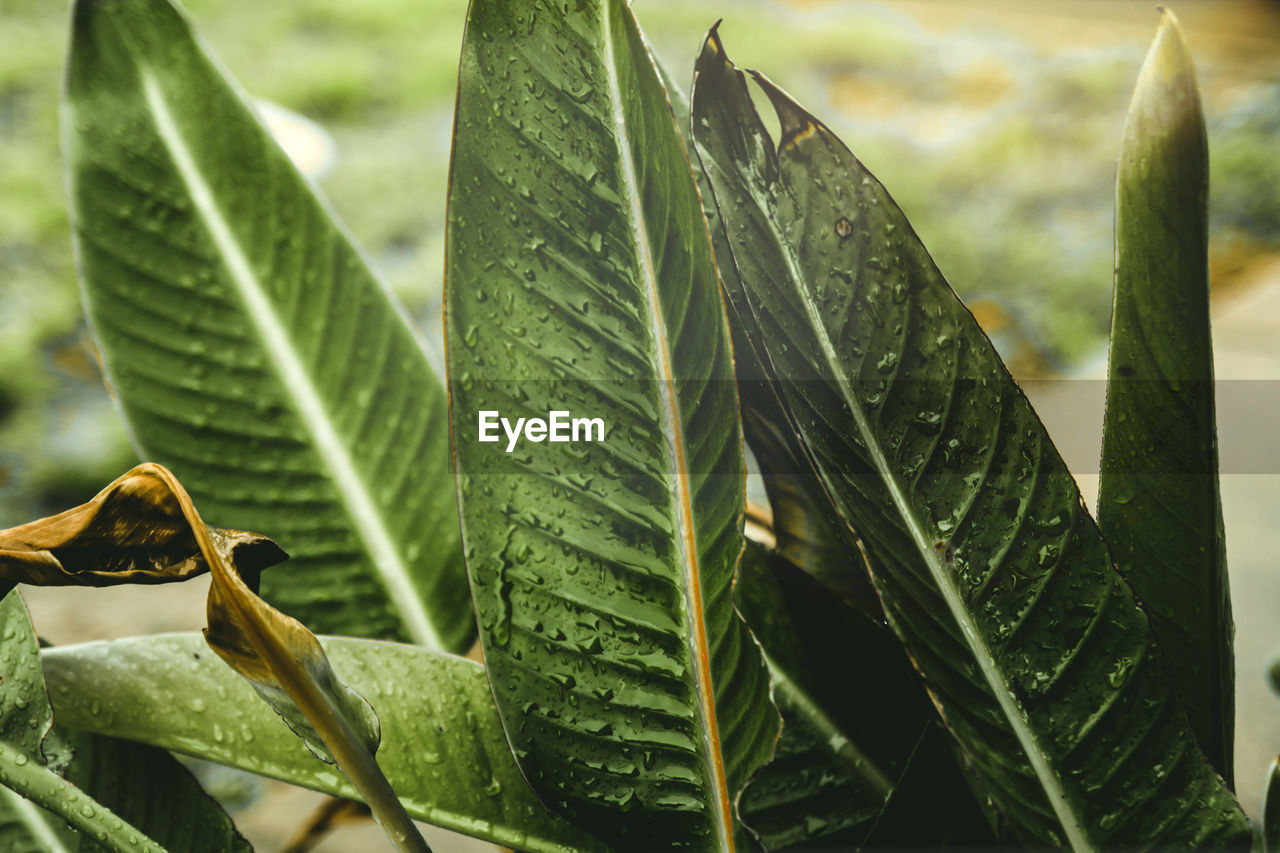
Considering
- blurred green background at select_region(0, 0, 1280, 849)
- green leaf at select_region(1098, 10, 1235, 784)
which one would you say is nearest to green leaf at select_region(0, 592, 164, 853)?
blurred green background at select_region(0, 0, 1280, 849)

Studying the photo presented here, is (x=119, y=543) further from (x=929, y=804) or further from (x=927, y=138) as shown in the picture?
(x=927, y=138)

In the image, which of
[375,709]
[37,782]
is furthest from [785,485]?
[37,782]

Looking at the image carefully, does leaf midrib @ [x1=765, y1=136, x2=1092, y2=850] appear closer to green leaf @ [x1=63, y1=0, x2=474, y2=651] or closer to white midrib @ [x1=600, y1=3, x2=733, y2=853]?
white midrib @ [x1=600, y1=3, x2=733, y2=853]

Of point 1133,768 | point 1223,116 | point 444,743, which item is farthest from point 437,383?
point 1223,116

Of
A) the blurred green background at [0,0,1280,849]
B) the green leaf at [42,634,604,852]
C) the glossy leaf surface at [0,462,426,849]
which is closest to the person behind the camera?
the glossy leaf surface at [0,462,426,849]

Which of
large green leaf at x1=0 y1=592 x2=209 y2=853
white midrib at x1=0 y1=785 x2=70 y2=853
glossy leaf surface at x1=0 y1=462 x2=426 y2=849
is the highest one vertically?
glossy leaf surface at x1=0 y1=462 x2=426 y2=849
